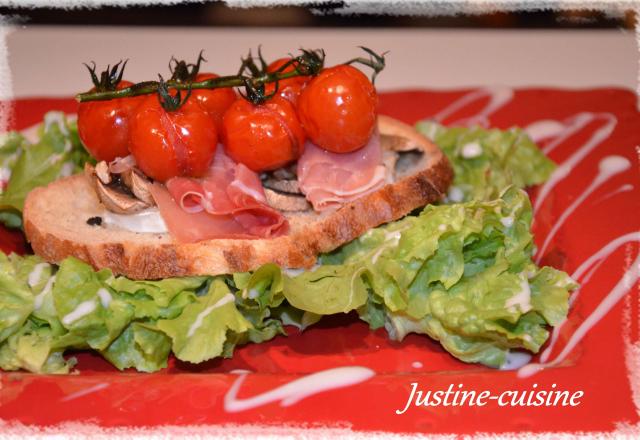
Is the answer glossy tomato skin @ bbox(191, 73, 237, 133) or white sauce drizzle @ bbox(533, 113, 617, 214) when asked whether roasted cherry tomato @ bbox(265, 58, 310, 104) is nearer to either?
glossy tomato skin @ bbox(191, 73, 237, 133)

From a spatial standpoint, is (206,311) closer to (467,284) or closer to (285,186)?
(285,186)

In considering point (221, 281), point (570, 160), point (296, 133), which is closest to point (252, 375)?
point (221, 281)

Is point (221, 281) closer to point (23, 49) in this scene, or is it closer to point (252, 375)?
point (252, 375)

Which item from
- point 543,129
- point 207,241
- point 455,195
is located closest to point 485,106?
point 543,129

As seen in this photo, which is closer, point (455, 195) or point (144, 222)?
point (144, 222)

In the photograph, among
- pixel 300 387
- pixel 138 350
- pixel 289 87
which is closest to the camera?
pixel 300 387

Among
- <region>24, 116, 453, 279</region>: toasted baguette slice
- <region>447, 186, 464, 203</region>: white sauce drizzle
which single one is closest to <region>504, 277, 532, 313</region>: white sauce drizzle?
<region>24, 116, 453, 279</region>: toasted baguette slice
